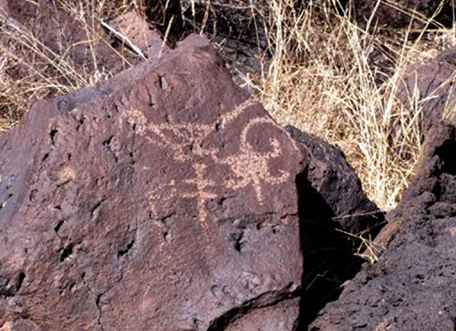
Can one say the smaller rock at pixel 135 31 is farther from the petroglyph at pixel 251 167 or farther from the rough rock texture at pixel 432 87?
the petroglyph at pixel 251 167

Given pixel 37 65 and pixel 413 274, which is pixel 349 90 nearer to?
pixel 37 65

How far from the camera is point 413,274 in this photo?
10.5ft

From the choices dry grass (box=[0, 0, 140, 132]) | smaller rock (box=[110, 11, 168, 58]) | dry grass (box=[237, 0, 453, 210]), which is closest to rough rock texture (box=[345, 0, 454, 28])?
dry grass (box=[237, 0, 453, 210])

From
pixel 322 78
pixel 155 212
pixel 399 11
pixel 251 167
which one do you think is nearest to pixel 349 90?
pixel 322 78

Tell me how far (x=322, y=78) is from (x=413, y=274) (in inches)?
79.0

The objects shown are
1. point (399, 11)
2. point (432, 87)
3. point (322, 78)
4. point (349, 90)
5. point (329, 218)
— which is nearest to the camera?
point (329, 218)

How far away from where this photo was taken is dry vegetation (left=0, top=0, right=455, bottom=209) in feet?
15.3

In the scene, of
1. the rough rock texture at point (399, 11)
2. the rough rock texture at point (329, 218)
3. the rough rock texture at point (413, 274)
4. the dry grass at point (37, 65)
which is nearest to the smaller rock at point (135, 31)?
the dry grass at point (37, 65)

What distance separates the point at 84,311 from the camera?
10.1ft

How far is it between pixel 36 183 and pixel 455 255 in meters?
1.16

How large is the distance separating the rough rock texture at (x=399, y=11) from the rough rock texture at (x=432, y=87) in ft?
1.95

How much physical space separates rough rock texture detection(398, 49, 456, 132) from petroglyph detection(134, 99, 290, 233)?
1.52m

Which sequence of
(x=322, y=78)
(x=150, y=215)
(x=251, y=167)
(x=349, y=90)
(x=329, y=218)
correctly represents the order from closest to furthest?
(x=150, y=215) → (x=251, y=167) → (x=329, y=218) → (x=349, y=90) → (x=322, y=78)

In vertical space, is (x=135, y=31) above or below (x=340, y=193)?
below
